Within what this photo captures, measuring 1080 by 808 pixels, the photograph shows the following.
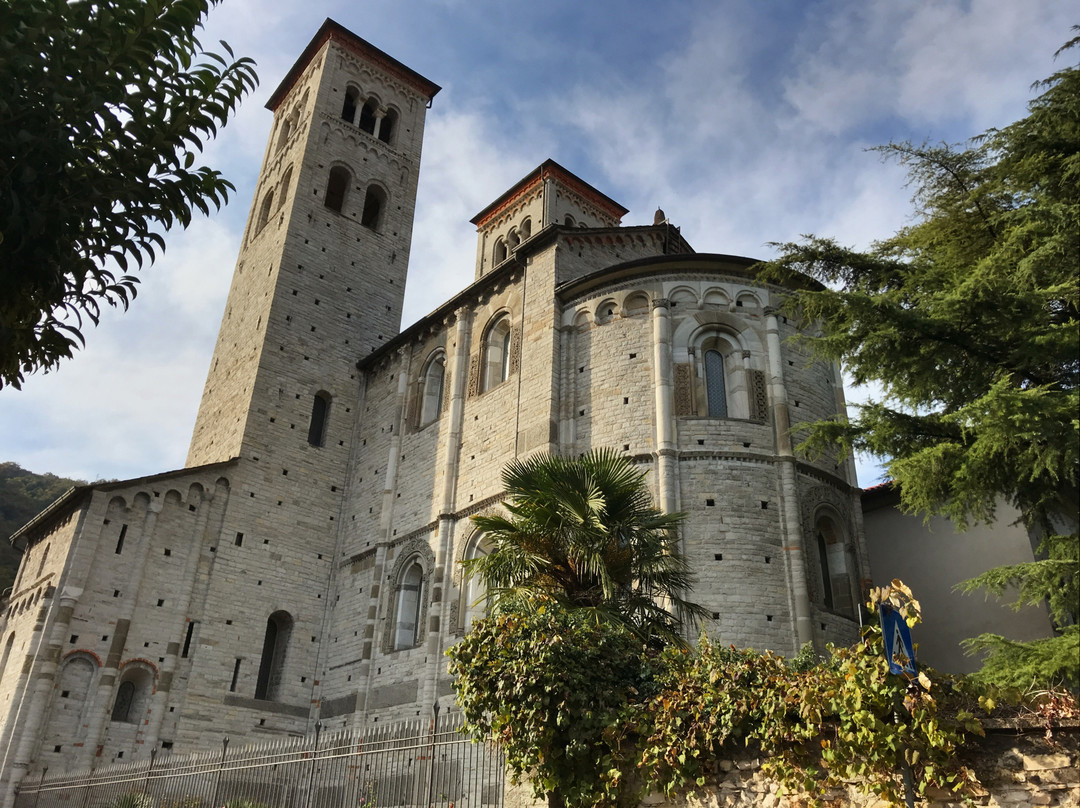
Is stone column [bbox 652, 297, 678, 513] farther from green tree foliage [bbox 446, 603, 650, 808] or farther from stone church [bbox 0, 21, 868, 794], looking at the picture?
green tree foliage [bbox 446, 603, 650, 808]

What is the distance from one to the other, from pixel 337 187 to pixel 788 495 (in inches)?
764

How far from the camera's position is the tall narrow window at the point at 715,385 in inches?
647

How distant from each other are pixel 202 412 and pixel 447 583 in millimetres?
11294

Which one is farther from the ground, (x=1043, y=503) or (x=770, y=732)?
(x=1043, y=503)

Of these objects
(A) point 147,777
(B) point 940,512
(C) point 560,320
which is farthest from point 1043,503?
(A) point 147,777

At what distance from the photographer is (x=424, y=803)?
28.5ft

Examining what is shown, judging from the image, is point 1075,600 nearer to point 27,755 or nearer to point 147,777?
point 147,777

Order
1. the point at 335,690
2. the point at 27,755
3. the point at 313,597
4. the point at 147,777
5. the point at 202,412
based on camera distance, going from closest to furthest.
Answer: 1. the point at 147,777
2. the point at 27,755
3. the point at 335,690
4. the point at 313,597
5. the point at 202,412

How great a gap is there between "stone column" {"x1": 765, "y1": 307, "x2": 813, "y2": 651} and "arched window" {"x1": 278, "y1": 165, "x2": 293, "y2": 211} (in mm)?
16704

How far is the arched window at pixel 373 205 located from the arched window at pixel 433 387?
8356 mm

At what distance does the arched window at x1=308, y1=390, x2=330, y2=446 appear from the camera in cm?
2334

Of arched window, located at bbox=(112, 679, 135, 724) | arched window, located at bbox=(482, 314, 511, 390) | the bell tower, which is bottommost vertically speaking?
arched window, located at bbox=(112, 679, 135, 724)

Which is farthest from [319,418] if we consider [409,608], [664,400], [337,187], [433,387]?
[664,400]

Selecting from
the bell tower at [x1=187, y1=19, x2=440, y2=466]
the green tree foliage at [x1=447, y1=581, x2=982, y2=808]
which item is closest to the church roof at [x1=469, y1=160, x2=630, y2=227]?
the bell tower at [x1=187, y1=19, x2=440, y2=466]
